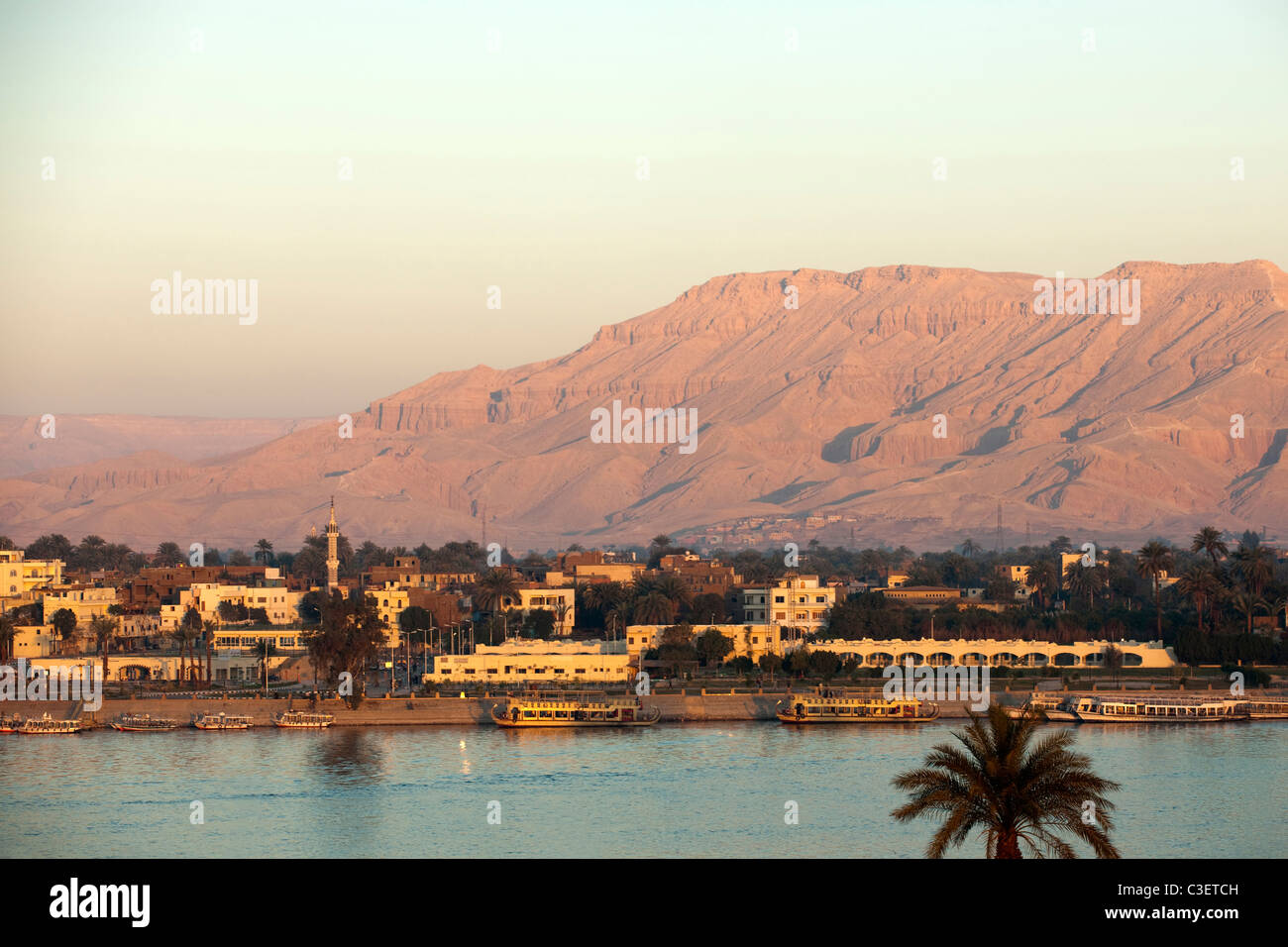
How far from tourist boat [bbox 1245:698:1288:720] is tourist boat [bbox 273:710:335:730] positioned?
36.5 metres

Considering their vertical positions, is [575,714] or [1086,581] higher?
[1086,581]

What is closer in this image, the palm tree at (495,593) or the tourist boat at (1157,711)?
the tourist boat at (1157,711)

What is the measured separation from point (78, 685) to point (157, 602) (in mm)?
31722

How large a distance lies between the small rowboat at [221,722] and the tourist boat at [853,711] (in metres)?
21.4

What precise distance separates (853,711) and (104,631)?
39.1 meters

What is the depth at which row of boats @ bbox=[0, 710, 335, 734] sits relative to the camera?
247 ft

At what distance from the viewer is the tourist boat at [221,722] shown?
7612 centimetres

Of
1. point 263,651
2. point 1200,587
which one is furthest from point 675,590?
point 1200,587

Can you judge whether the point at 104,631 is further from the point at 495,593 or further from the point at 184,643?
the point at 495,593

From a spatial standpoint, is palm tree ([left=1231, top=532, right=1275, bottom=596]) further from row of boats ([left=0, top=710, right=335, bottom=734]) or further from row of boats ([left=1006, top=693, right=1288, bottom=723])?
row of boats ([left=0, top=710, right=335, bottom=734])

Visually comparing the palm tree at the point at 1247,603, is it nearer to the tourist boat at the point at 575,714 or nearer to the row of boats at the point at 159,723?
the tourist boat at the point at 575,714

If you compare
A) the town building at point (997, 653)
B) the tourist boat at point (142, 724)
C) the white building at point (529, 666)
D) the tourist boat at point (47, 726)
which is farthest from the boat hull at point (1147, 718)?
the tourist boat at point (47, 726)

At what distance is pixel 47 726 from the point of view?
75.4 metres

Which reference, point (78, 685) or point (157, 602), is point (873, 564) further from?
point (78, 685)
